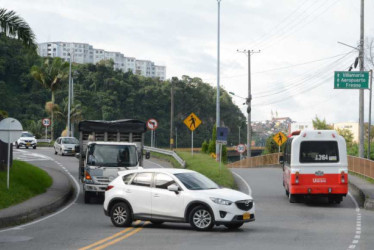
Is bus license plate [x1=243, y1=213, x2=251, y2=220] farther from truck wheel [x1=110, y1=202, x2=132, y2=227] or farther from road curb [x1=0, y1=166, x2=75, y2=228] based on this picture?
road curb [x1=0, y1=166, x2=75, y2=228]

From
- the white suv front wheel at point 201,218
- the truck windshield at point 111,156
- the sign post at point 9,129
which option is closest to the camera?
the white suv front wheel at point 201,218

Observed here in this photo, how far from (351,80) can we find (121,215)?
24.1m

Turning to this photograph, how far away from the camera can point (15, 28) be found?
87.7ft

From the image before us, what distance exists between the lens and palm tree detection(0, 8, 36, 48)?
26.5 meters

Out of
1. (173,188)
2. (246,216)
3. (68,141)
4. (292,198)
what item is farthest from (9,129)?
(68,141)

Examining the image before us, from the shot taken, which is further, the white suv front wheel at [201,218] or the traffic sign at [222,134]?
the traffic sign at [222,134]

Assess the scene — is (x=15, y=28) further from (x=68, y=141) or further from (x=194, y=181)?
(x=68, y=141)

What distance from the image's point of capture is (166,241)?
14.4 metres

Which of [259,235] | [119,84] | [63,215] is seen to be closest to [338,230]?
[259,235]

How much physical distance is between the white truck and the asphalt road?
3.24 ft

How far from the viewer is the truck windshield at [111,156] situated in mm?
24484

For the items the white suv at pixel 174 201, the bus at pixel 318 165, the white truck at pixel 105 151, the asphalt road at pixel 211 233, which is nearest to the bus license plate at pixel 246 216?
the white suv at pixel 174 201

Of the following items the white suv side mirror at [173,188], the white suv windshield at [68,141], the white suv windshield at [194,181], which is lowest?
the white suv side mirror at [173,188]

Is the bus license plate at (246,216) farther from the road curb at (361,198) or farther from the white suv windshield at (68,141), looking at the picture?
the white suv windshield at (68,141)
